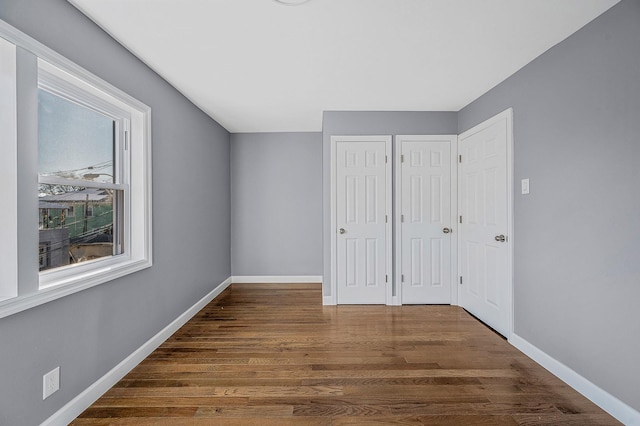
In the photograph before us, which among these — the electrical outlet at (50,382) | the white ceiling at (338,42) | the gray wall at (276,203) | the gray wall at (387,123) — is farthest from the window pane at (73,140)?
the gray wall at (276,203)

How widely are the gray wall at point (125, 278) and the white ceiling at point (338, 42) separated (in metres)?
0.19

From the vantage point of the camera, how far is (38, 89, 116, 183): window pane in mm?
1875

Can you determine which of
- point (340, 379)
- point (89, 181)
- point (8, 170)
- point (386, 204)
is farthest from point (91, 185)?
point (386, 204)

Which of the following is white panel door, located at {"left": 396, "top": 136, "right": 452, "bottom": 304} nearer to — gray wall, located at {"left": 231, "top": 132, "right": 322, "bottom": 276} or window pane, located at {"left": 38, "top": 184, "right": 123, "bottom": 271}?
gray wall, located at {"left": 231, "top": 132, "right": 322, "bottom": 276}

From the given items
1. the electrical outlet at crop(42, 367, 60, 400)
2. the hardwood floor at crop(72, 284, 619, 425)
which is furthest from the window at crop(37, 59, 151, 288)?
the hardwood floor at crop(72, 284, 619, 425)

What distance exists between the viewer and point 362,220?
13.5ft

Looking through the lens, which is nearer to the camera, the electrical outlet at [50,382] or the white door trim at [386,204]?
the electrical outlet at [50,382]

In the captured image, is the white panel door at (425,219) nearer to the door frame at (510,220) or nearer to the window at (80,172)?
the door frame at (510,220)

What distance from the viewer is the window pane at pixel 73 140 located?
1.88m

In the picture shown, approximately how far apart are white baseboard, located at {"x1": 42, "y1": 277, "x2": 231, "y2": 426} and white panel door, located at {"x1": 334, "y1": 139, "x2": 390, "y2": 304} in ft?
6.51

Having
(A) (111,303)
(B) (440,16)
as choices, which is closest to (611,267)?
(B) (440,16)

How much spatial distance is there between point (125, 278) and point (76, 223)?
21.2 inches

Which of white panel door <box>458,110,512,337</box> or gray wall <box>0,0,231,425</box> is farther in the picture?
white panel door <box>458,110,512,337</box>

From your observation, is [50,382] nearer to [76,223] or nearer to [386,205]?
[76,223]
